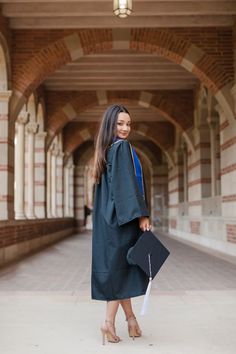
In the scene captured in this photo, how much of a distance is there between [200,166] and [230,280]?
766 centimetres

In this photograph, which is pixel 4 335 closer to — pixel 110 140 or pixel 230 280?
pixel 110 140

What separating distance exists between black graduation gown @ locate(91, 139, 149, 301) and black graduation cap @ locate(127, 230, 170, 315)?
0.10 meters

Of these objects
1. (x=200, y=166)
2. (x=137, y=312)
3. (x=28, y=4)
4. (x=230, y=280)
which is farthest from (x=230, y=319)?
(x=200, y=166)

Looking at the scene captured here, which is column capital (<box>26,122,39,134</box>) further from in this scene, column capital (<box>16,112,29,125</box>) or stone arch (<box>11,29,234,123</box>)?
stone arch (<box>11,29,234,123</box>)

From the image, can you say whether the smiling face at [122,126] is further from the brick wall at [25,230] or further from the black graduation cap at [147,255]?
the brick wall at [25,230]

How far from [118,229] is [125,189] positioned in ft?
0.87

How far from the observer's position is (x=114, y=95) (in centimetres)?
1560

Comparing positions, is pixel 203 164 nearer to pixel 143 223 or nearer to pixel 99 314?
pixel 99 314

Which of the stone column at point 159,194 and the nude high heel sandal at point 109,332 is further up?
the stone column at point 159,194

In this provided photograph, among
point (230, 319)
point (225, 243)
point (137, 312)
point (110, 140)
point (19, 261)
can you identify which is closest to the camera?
point (110, 140)

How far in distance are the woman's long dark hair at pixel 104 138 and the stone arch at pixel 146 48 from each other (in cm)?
668

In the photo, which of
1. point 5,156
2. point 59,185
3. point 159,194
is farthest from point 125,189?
point 159,194

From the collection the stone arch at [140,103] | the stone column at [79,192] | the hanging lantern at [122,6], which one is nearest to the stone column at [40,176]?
the stone arch at [140,103]

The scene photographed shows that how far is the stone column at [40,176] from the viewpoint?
14.9 meters
